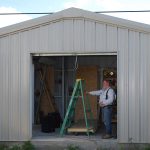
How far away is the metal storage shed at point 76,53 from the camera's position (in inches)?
469

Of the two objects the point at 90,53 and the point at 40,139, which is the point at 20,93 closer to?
the point at 40,139

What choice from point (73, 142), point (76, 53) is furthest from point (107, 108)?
A: point (76, 53)

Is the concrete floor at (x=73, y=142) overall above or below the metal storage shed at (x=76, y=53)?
below

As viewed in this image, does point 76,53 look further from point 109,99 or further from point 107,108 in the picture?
point 107,108

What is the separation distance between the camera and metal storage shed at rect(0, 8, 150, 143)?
11914 millimetres

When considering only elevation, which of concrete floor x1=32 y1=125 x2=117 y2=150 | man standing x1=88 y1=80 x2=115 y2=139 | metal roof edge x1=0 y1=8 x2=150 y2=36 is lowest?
concrete floor x1=32 y1=125 x2=117 y2=150

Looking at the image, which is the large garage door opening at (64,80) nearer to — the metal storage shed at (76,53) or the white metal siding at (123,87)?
the metal storage shed at (76,53)

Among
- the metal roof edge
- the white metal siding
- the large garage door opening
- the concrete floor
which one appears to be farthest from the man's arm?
the large garage door opening

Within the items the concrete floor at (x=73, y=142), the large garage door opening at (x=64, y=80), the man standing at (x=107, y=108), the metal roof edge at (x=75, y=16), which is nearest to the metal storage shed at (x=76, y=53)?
the metal roof edge at (x=75, y=16)

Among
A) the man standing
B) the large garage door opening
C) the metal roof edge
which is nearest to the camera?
the metal roof edge

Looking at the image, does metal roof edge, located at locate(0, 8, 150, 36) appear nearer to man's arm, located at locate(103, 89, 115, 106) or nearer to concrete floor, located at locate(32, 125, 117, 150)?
man's arm, located at locate(103, 89, 115, 106)

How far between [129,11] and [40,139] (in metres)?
11.9

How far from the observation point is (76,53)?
1227 centimetres

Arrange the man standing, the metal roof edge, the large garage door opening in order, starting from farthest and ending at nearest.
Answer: the large garage door opening, the man standing, the metal roof edge
